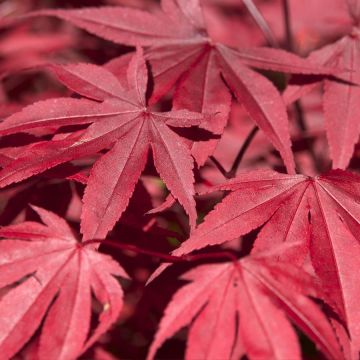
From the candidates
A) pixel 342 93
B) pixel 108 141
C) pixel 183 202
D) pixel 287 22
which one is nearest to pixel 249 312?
pixel 183 202

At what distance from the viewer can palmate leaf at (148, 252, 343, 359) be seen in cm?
65

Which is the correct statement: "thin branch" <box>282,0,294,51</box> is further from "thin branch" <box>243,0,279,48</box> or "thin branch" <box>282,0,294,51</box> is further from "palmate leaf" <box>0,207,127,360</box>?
"palmate leaf" <box>0,207,127,360</box>

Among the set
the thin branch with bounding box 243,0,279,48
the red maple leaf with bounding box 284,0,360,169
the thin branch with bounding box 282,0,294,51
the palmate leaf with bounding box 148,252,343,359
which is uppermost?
the thin branch with bounding box 282,0,294,51

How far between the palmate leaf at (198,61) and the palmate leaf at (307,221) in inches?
2.2

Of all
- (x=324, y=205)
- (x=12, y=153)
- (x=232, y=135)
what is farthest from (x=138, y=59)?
(x=232, y=135)

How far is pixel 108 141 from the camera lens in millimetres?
831

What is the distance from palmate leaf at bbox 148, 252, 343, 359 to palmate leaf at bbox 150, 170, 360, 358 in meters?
0.04

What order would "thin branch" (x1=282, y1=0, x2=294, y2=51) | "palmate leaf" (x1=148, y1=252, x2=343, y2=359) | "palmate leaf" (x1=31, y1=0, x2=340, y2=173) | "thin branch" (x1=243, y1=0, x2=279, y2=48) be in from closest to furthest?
"palmate leaf" (x1=148, y1=252, x2=343, y2=359) < "palmate leaf" (x1=31, y1=0, x2=340, y2=173) < "thin branch" (x1=243, y1=0, x2=279, y2=48) < "thin branch" (x1=282, y1=0, x2=294, y2=51)

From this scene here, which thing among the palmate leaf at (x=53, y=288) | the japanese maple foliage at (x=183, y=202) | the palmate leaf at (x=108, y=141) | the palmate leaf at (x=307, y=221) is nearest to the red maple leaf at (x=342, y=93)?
the japanese maple foliage at (x=183, y=202)

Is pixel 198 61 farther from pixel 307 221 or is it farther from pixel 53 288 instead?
pixel 53 288

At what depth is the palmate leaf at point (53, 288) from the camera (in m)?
0.71

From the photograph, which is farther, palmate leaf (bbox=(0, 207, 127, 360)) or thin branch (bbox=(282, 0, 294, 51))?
thin branch (bbox=(282, 0, 294, 51))

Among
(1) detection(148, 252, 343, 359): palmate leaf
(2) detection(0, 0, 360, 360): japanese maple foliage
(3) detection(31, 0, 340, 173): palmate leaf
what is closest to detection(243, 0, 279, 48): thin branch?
(2) detection(0, 0, 360, 360): japanese maple foliage

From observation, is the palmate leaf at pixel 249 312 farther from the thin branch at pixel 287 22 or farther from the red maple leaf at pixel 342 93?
the thin branch at pixel 287 22
